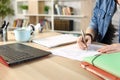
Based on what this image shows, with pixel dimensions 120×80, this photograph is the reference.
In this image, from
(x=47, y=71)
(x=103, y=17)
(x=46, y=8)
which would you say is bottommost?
(x=47, y=71)

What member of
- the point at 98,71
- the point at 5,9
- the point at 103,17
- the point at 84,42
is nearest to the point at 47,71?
the point at 98,71

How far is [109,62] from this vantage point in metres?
0.78

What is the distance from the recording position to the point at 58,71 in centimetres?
79

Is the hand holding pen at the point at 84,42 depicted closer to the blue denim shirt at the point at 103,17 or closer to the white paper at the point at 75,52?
the white paper at the point at 75,52

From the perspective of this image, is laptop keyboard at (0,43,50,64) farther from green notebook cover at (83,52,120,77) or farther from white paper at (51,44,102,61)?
green notebook cover at (83,52,120,77)

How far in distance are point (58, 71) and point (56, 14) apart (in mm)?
3129

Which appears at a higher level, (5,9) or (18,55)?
(5,9)

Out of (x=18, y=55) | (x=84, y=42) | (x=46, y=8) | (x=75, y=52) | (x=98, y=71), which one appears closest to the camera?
(x=98, y=71)

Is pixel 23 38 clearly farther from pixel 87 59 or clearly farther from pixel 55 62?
pixel 87 59

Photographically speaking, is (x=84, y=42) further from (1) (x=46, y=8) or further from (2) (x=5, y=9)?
(2) (x=5, y=9)

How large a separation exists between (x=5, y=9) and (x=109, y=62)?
4.02 metres

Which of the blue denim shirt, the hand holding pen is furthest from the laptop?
the blue denim shirt

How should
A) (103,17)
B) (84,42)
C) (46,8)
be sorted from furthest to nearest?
(46,8)
(103,17)
(84,42)

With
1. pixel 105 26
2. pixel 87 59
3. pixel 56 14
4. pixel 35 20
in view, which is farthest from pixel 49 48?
pixel 35 20
